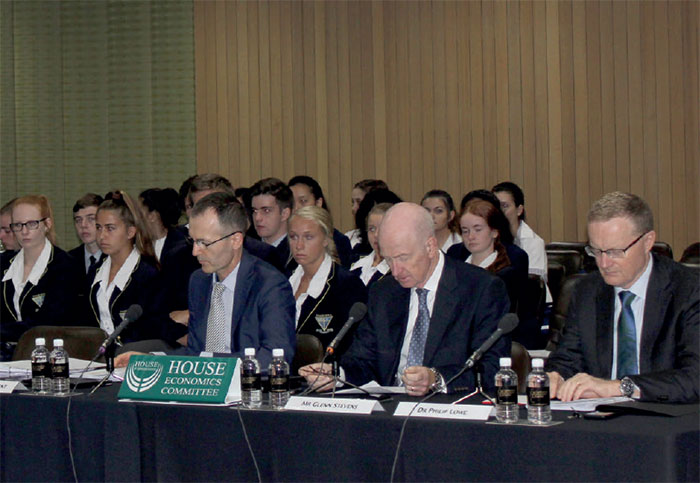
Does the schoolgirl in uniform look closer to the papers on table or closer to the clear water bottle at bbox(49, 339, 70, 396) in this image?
the papers on table

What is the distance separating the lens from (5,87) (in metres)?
9.94

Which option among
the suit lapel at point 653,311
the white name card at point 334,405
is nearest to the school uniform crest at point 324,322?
the white name card at point 334,405

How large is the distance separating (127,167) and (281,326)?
20.8 feet

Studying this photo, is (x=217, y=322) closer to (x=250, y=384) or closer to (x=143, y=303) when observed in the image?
(x=250, y=384)

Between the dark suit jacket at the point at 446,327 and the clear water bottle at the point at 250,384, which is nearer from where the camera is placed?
the clear water bottle at the point at 250,384

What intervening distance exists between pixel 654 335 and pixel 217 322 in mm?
1722

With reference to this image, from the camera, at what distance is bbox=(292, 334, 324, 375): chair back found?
13.4 ft

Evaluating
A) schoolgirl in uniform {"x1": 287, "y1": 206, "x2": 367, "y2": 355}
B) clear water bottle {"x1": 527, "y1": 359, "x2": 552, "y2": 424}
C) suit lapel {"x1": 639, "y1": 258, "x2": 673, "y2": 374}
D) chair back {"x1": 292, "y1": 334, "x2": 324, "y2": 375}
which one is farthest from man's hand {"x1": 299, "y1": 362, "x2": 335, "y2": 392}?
schoolgirl in uniform {"x1": 287, "y1": 206, "x2": 367, "y2": 355}

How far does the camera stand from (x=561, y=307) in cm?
485

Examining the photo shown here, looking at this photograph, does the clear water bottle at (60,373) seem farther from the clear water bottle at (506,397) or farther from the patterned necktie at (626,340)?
the patterned necktie at (626,340)

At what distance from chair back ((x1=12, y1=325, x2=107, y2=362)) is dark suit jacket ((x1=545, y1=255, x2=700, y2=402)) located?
2.27 m

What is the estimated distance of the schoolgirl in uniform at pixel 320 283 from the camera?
4.94 metres

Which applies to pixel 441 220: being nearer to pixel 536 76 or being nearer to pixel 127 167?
pixel 536 76

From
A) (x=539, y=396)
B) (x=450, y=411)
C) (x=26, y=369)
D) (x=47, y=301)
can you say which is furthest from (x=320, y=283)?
(x=539, y=396)
